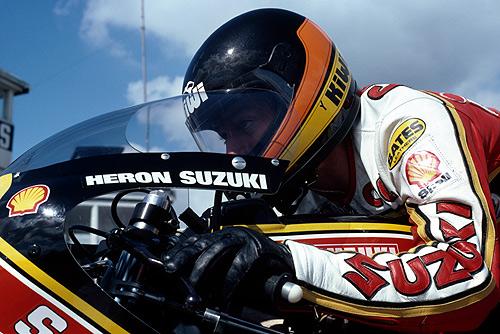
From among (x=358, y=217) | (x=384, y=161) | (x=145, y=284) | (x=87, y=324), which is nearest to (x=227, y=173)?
(x=145, y=284)

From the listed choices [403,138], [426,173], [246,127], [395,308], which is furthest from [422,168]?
[246,127]

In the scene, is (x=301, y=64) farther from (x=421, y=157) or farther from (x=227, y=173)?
(x=227, y=173)

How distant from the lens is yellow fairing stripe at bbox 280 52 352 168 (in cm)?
230

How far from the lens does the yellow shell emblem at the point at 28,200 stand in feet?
4.88

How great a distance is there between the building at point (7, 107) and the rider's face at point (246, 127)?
23437 mm

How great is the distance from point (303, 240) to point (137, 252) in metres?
0.70

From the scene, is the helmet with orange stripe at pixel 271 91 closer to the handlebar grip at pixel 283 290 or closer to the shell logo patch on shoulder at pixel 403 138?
the shell logo patch on shoulder at pixel 403 138

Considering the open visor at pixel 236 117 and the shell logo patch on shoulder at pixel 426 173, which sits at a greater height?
the open visor at pixel 236 117

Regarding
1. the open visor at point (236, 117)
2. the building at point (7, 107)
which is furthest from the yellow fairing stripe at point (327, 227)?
the building at point (7, 107)

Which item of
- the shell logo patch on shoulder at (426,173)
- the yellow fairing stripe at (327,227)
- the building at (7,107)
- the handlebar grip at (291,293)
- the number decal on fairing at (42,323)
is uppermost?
the building at (7,107)

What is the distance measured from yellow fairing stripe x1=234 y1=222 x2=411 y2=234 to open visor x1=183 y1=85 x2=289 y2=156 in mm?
259

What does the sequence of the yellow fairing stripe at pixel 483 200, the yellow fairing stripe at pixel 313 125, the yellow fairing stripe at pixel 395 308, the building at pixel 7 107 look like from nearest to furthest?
1. the yellow fairing stripe at pixel 395 308
2. the yellow fairing stripe at pixel 483 200
3. the yellow fairing stripe at pixel 313 125
4. the building at pixel 7 107

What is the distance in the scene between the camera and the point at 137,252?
4.82 ft

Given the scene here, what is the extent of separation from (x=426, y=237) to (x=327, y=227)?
31cm
